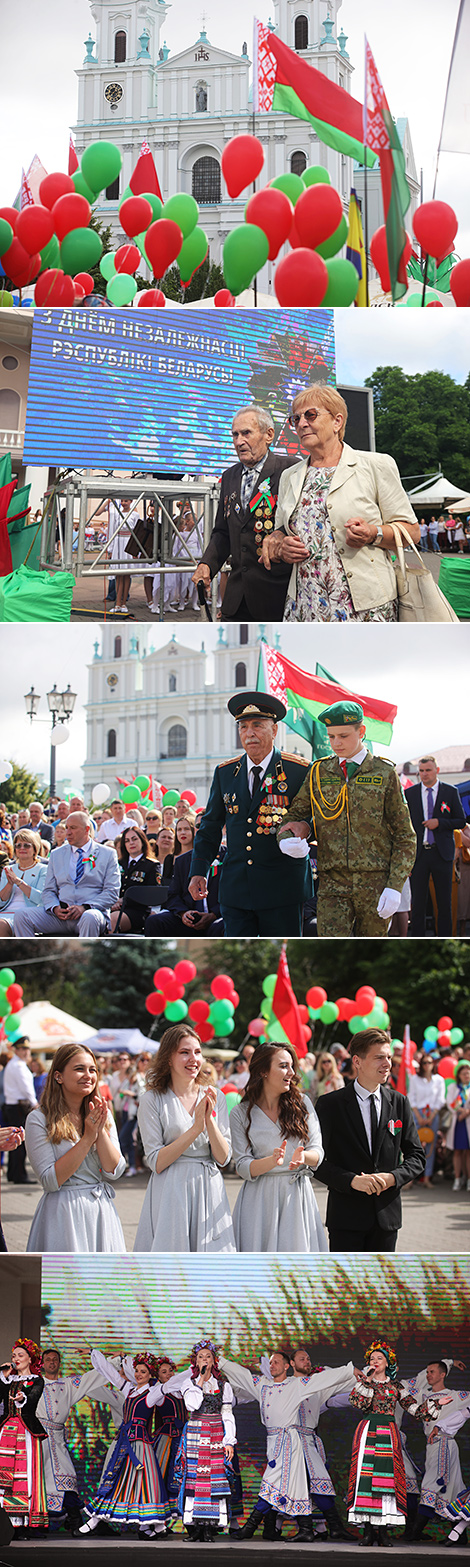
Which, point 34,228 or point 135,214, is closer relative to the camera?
point 34,228

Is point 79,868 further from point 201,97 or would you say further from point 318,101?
point 201,97

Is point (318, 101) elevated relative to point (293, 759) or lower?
elevated

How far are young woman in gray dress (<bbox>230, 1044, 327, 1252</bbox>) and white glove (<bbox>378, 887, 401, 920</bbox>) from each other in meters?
1.20

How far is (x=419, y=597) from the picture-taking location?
7.04m

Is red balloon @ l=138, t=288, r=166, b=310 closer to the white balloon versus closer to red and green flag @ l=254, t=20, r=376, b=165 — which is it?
red and green flag @ l=254, t=20, r=376, b=165

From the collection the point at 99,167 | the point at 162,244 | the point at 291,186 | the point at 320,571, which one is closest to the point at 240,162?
the point at 291,186

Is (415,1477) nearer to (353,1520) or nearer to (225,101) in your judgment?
(353,1520)

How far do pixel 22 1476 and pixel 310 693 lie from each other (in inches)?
152

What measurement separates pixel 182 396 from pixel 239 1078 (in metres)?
7.57

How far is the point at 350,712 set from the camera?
662 cm

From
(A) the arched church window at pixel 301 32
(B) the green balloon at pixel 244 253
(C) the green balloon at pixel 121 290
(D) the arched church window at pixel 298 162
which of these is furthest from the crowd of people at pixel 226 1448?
(D) the arched church window at pixel 298 162

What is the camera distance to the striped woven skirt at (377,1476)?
197 inches

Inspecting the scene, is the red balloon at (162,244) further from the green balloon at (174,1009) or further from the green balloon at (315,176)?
the green balloon at (174,1009)

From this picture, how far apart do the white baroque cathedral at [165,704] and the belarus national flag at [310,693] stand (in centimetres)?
7
